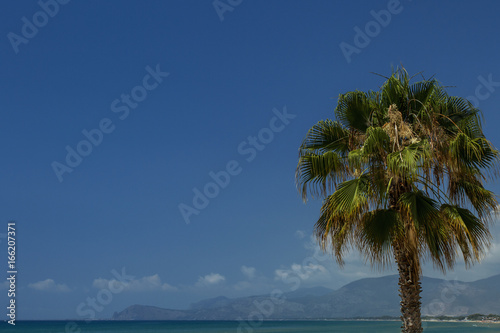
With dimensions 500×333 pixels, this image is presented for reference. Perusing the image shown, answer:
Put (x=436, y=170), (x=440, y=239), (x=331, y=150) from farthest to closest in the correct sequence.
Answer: (x=331, y=150) < (x=436, y=170) < (x=440, y=239)

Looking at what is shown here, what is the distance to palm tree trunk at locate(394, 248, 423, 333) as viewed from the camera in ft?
32.7

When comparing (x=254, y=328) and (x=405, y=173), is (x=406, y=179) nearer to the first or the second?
(x=405, y=173)

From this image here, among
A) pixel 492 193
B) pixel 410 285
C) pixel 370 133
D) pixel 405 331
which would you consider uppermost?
pixel 370 133

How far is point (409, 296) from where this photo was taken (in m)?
10.0

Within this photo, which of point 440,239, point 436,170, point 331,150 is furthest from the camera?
point 331,150

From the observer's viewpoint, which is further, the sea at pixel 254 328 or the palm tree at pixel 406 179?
the sea at pixel 254 328

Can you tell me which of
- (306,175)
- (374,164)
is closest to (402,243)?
(374,164)

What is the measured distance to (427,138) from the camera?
10.4 meters

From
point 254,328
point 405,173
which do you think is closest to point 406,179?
point 405,173

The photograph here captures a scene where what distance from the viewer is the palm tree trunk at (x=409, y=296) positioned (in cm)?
995

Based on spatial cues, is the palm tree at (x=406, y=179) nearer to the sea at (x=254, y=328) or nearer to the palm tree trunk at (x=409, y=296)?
the palm tree trunk at (x=409, y=296)

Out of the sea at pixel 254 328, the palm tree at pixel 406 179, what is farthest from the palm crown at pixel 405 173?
the sea at pixel 254 328

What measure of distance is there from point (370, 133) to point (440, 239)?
224cm

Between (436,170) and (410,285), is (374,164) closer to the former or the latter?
(436,170)
